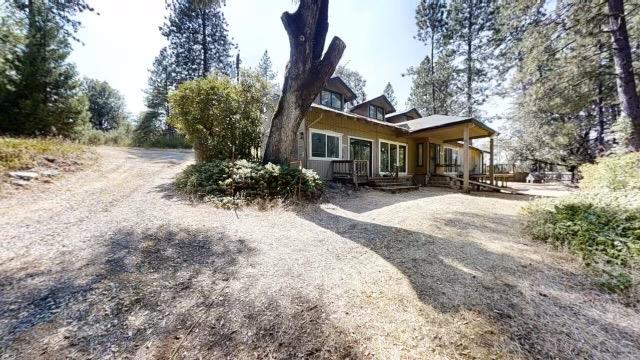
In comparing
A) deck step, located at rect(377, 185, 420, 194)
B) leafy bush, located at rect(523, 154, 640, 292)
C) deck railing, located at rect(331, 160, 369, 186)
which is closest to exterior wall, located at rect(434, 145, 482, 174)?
deck step, located at rect(377, 185, 420, 194)

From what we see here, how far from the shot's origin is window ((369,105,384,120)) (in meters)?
14.8

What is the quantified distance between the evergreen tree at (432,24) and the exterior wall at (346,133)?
14.2 m

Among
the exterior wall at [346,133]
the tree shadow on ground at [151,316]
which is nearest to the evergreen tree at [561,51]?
the exterior wall at [346,133]

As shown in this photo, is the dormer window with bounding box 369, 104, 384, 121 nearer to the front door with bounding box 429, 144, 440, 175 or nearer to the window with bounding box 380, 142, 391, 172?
the window with bounding box 380, 142, 391, 172

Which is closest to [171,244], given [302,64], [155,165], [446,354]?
[446,354]

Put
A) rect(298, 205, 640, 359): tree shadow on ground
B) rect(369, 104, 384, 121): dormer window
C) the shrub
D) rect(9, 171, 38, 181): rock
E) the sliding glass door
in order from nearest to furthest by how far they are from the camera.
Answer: rect(298, 205, 640, 359): tree shadow on ground < rect(9, 171, 38, 181): rock < the shrub < the sliding glass door < rect(369, 104, 384, 121): dormer window

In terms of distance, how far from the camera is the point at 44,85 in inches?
442

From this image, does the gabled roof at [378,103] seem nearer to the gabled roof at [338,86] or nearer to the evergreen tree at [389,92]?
the gabled roof at [338,86]

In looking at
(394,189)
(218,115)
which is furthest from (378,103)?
(218,115)

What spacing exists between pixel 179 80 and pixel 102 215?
22.2m

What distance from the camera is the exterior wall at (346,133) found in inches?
386

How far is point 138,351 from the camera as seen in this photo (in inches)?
66.5

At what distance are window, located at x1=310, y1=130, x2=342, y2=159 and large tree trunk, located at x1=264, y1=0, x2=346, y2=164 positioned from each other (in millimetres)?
2667

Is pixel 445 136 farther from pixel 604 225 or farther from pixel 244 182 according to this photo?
pixel 244 182
